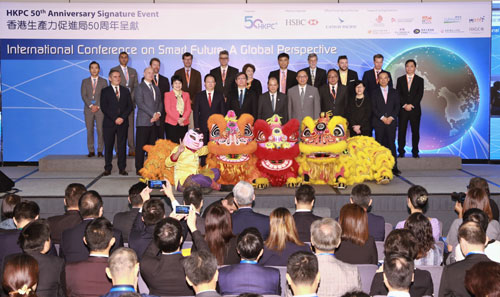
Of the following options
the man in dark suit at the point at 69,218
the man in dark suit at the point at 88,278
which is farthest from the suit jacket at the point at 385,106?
the man in dark suit at the point at 88,278

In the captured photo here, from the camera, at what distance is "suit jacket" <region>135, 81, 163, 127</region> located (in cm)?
892

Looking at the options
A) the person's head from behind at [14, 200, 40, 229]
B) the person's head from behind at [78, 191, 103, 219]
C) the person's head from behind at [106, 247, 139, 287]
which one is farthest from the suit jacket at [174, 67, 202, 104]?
the person's head from behind at [106, 247, 139, 287]

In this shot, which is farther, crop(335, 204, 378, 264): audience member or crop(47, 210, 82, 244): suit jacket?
crop(47, 210, 82, 244): suit jacket

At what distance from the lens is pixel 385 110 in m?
9.06

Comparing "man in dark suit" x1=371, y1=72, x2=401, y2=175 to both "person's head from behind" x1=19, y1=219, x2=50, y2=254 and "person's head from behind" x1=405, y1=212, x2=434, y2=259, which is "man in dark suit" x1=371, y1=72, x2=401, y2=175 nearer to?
"person's head from behind" x1=405, y1=212, x2=434, y2=259

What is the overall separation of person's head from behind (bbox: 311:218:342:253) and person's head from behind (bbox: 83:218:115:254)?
1.24 m

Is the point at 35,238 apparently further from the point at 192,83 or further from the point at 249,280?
the point at 192,83

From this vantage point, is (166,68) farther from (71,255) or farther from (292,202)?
(71,255)

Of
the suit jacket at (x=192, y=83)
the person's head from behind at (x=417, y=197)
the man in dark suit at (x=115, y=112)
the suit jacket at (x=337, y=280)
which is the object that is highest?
the suit jacket at (x=192, y=83)

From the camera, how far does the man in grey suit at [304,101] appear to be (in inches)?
344

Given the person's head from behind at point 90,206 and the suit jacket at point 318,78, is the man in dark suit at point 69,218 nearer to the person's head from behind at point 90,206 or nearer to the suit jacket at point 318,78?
the person's head from behind at point 90,206

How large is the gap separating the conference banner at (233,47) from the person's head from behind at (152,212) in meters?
6.30

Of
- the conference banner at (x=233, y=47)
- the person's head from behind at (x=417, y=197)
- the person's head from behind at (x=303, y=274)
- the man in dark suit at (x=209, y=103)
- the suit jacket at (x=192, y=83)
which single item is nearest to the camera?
the person's head from behind at (x=303, y=274)

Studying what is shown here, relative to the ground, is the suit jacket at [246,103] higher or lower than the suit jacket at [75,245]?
higher
